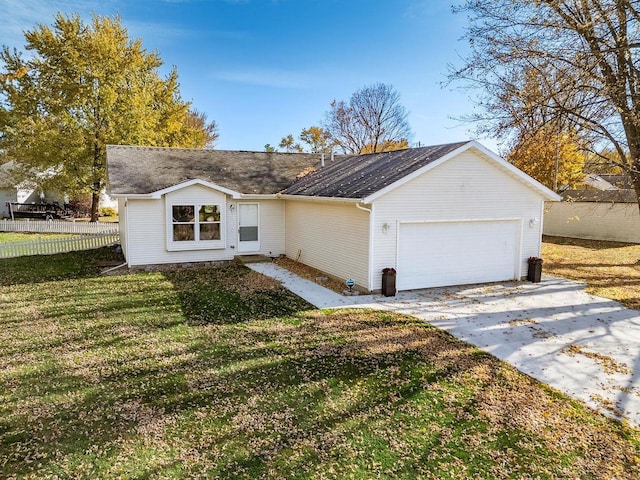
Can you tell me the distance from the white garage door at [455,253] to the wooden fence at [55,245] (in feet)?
44.6

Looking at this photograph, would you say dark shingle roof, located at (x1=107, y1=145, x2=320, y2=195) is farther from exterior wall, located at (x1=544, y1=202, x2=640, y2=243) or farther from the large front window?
exterior wall, located at (x1=544, y1=202, x2=640, y2=243)

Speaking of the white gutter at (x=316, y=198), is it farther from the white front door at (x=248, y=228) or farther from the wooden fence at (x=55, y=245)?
the wooden fence at (x=55, y=245)

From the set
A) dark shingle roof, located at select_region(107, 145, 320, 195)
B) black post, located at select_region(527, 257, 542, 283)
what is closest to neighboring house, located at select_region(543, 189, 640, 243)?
black post, located at select_region(527, 257, 542, 283)

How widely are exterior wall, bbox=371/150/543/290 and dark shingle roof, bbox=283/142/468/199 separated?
0.46 metres

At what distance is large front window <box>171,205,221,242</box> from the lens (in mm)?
14266

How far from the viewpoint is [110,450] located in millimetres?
4430

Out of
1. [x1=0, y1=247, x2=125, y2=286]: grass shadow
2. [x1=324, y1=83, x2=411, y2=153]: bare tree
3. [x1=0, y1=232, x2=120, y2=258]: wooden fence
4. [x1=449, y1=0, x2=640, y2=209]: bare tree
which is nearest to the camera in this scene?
[x1=449, y1=0, x2=640, y2=209]: bare tree

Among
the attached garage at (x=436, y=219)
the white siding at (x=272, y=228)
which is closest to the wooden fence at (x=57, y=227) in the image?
the white siding at (x=272, y=228)

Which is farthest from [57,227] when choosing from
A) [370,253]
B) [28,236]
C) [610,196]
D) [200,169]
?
[610,196]

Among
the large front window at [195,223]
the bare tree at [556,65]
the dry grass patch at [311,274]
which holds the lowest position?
the dry grass patch at [311,274]

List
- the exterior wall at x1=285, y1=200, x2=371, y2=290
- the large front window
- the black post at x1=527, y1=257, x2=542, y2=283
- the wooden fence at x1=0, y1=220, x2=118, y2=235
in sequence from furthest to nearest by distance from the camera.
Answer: the wooden fence at x1=0, y1=220, x2=118, y2=235, the large front window, the black post at x1=527, y1=257, x2=542, y2=283, the exterior wall at x1=285, y1=200, x2=371, y2=290

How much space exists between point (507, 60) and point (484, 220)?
4.34 meters

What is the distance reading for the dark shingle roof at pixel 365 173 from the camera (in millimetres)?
11312

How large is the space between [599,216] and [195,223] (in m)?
20.7
